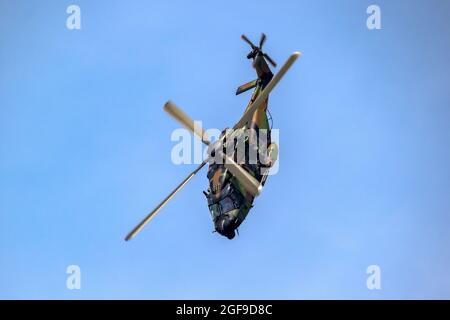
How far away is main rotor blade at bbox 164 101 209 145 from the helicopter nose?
539 centimetres

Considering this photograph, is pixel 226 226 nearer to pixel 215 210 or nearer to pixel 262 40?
pixel 215 210

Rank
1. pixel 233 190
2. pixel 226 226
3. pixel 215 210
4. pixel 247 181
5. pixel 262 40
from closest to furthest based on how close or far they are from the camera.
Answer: pixel 247 181, pixel 226 226, pixel 233 190, pixel 215 210, pixel 262 40

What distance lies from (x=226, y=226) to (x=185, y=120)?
759 centimetres

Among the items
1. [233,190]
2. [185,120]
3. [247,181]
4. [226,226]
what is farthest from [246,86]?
[247,181]

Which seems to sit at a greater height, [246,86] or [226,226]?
[246,86]

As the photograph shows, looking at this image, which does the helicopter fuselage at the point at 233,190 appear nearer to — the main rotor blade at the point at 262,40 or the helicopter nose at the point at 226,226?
the helicopter nose at the point at 226,226

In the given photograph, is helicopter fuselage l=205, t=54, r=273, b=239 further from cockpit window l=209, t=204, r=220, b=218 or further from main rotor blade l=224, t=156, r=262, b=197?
main rotor blade l=224, t=156, r=262, b=197

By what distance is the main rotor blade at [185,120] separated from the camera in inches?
1512

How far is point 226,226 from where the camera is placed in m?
38.2

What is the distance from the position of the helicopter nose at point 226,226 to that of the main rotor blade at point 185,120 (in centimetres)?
539

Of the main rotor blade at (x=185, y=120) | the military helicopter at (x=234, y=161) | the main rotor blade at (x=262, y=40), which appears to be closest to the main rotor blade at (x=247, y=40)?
the main rotor blade at (x=262, y=40)

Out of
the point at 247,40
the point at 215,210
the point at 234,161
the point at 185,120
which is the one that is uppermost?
the point at 247,40

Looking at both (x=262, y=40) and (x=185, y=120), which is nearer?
(x=185, y=120)

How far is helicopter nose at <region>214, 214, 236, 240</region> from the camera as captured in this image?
1506 inches
